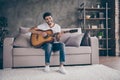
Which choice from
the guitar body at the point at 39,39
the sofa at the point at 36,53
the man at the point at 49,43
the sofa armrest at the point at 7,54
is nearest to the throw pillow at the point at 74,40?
the sofa at the point at 36,53

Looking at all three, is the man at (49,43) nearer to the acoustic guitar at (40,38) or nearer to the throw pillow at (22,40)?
the acoustic guitar at (40,38)

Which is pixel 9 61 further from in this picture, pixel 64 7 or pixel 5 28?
pixel 64 7

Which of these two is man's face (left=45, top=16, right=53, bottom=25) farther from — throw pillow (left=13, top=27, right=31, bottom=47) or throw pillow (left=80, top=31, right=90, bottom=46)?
throw pillow (left=80, top=31, right=90, bottom=46)

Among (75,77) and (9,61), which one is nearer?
(75,77)

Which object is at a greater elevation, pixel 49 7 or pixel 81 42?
pixel 49 7

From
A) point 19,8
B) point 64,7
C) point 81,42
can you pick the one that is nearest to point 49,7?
point 64,7

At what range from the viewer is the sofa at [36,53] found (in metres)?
3.22

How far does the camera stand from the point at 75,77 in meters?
2.50

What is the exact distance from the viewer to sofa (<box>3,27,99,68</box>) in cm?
322

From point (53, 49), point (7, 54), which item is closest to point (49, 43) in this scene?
point (53, 49)

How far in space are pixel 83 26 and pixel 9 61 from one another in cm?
298

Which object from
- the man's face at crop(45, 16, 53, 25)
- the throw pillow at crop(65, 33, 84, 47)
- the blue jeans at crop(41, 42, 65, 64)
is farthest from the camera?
the throw pillow at crop(65, 33, 84, 47)

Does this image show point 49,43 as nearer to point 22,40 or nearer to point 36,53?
point 36,53

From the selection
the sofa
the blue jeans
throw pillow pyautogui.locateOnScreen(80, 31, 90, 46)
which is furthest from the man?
throw pillow pyautogui.locateOnScreen(80, 31, 90, 46)
